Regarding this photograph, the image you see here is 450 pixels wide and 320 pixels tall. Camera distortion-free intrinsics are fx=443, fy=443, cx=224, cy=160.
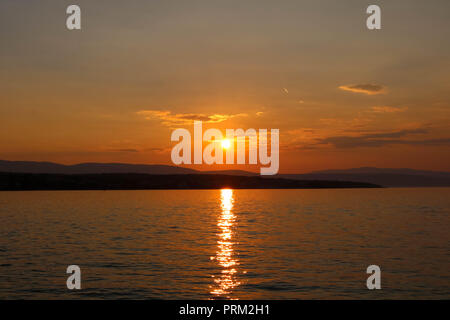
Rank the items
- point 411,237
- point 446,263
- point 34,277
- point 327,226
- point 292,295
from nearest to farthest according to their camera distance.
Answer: point 292,295 < point 34,277 < point 446,263 < point 411,237 < point 327,226

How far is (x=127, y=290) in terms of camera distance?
90.8 feet

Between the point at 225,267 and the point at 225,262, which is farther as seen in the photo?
the point at 225,262

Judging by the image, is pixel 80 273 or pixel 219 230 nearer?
pixel 80 273

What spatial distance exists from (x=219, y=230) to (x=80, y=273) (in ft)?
110

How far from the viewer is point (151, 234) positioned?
58906mm

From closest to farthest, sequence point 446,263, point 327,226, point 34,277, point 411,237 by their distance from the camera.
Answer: point 34,277 → point 446,263 → point 411,237 → point 327,226

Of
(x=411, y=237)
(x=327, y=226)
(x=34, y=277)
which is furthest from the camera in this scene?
(x=327, y=226)

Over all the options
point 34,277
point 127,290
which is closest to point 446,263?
point 127,290

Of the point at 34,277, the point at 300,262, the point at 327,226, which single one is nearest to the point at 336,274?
the point at 300,262
